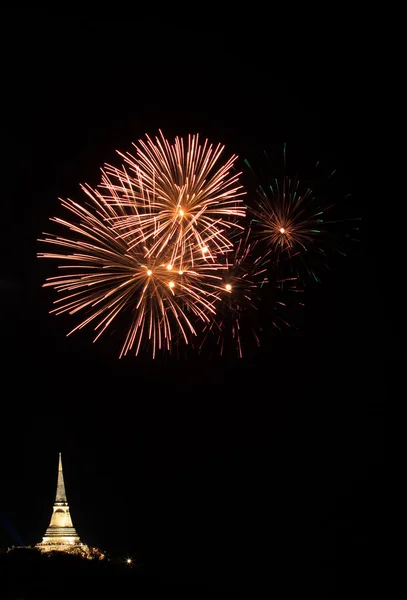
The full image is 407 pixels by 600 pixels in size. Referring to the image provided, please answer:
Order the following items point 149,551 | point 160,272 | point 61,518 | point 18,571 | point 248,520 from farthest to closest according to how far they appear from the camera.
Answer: point 61,518 < point 149,551 < point 248,520 < point 18,571 < point 160,272

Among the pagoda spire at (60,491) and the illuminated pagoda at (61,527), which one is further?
the pagoda spire at (60,491)

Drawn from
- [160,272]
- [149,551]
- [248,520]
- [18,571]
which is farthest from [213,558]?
[160,272]

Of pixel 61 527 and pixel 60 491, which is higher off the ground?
pixel 60 491

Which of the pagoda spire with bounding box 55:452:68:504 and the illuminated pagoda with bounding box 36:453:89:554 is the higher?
the pagoda spire with bounding box 55:452:68:504

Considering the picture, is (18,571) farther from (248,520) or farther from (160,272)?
(160,272)

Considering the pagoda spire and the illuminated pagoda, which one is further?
the pagoda spire

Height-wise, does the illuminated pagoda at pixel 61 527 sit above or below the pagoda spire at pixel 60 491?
below

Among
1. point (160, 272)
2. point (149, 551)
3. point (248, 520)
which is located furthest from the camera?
point (149, 551)

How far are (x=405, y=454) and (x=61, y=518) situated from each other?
3732 centimetres

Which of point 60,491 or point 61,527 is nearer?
point 61,527

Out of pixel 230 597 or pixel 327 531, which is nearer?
pixel 230 597

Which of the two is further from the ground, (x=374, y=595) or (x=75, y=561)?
(x=75, y=561)

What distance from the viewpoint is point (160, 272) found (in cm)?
1512

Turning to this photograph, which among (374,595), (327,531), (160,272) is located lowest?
(374,595)
